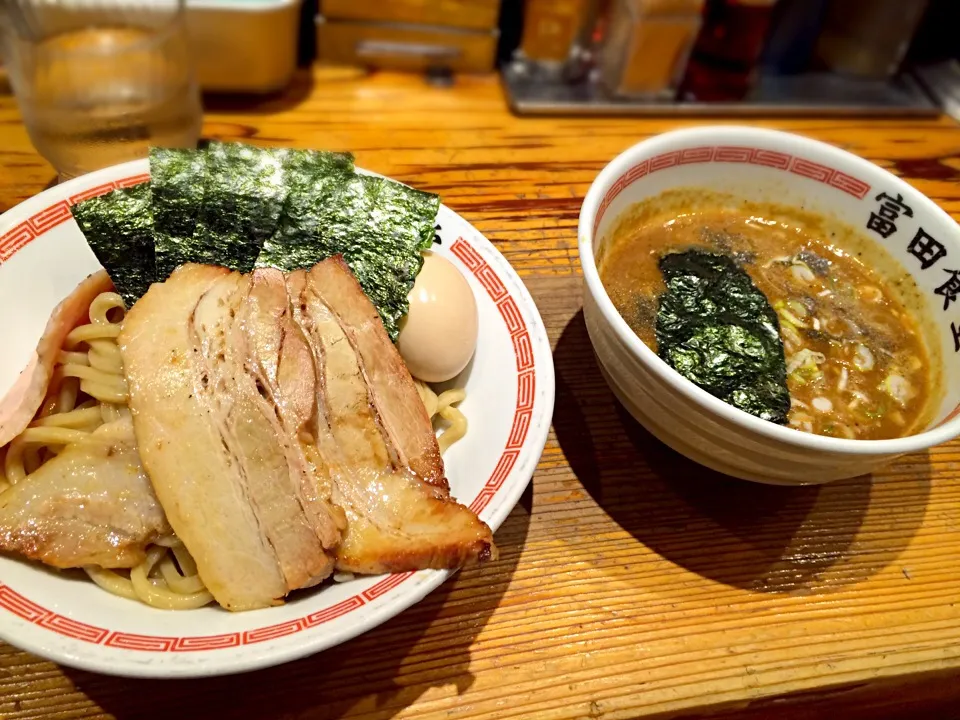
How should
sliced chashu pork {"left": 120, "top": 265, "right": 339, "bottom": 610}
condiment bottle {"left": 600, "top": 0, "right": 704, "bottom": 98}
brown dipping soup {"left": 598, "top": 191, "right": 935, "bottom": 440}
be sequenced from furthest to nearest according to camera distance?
condiment bottle {"left": 600, "top": 0, "right": 704, "bottom": 98} → brown dipping soup {"left": 598, "top": 191, "right": 935, "bottom": 440} → sliced chashu pork {"left": 120, "top": 265, "right": 339, "bottom": 610}

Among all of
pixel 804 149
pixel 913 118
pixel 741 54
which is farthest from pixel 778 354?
pixel 913 118

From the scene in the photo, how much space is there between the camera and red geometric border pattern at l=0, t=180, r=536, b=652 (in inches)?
40.1

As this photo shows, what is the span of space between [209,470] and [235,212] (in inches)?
23.1

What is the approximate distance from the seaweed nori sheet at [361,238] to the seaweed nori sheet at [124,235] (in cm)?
23

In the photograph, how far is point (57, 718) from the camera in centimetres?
115

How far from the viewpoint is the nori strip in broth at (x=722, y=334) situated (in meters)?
1.45

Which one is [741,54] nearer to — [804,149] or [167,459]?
[804,149]

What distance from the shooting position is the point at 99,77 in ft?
6.32

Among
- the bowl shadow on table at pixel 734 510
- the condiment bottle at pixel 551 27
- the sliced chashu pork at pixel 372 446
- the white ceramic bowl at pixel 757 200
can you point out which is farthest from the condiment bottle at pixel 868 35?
the sliced chashu pork at pixel 372 446

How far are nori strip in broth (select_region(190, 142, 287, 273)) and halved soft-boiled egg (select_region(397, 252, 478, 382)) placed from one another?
0.35 m

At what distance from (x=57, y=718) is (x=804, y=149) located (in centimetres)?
199

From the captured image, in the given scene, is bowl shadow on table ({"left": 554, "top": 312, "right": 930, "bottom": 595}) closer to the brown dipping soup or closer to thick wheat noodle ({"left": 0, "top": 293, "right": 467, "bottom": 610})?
the brown dipping soup

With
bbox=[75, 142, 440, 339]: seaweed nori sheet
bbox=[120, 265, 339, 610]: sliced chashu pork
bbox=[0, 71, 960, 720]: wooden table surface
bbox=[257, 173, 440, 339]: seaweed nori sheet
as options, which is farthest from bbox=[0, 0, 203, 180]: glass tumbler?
bbox=[120, 265, 339, 610]: sliced chashu pork

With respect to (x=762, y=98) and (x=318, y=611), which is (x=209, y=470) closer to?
(x=318, y=611)
